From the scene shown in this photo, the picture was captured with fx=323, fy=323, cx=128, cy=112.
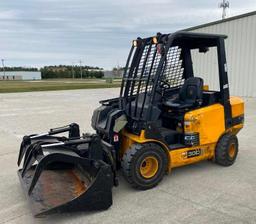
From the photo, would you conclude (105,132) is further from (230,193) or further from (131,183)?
(230,193)

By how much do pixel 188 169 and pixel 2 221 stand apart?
2982 millimetres

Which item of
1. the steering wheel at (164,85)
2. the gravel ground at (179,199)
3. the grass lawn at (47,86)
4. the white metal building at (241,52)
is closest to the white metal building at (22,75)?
the grass lawn at (47,86)

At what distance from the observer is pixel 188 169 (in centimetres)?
538

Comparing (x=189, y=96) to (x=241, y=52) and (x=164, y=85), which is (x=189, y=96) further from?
(x=241, y=52)

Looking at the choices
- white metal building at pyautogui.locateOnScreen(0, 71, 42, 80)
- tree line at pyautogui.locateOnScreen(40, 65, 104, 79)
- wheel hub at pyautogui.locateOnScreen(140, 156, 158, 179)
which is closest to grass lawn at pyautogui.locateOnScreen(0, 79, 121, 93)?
wheel hub at pyautogui.locateOnScreen(140, 156, 158, 179)

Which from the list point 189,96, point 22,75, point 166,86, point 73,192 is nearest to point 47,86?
point 166,86

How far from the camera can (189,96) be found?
530 centimetres

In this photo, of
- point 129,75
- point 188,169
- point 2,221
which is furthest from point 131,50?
point 2,221

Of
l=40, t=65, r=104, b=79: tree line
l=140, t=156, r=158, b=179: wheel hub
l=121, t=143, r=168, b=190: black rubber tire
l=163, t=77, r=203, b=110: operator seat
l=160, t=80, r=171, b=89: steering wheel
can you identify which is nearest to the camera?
l=121, t=143, r=168, b=190: black rubber tire

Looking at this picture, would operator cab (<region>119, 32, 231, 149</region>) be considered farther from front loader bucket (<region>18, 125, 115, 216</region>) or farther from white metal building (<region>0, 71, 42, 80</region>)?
white metal building (<region>0, 71, 42, 80</region>)

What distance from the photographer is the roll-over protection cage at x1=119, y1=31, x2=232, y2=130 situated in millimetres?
4617

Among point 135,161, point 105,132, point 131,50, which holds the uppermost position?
point 131,50

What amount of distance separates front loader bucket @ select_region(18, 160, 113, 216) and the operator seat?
182 cm

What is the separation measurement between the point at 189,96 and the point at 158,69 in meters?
1.00
